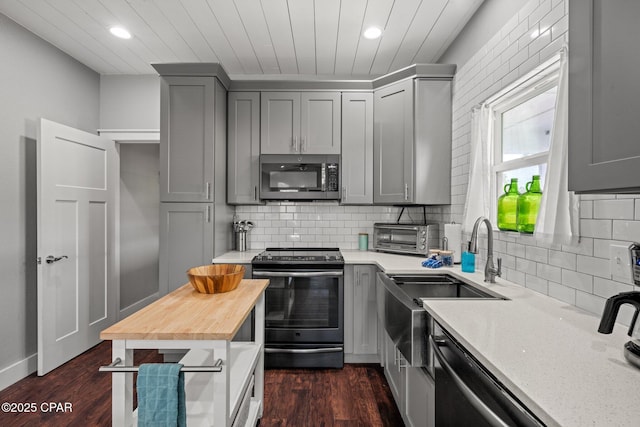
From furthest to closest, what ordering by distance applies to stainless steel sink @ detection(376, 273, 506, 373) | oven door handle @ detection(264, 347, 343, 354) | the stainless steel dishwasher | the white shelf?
oven door handle @ detection(264, 347, 343, 354), stainless steel sink @ detection(376, 273, 506, 373), the white shelf, the stainless steel dishwasher

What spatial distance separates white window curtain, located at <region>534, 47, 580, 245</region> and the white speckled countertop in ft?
1.05

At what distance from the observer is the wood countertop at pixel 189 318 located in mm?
1119

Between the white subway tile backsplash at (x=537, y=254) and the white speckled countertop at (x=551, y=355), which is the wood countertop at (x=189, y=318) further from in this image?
the white subway tile backsplash at (x=537, y=254)

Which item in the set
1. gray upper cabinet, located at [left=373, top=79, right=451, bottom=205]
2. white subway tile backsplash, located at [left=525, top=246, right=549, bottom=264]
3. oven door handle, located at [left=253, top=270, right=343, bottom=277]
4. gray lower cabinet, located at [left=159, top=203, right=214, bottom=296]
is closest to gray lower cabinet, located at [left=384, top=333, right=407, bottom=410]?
oven door handle, located at [left=253, top=270, right=343, bottom=277]

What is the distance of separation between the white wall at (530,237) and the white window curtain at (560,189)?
0.04 metres

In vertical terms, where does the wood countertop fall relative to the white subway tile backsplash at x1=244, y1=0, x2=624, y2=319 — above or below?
below

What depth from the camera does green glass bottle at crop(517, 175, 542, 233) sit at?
65.4 inches

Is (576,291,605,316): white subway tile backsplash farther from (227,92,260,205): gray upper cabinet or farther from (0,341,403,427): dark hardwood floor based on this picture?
(227,92,260,205): gray upper cabinet

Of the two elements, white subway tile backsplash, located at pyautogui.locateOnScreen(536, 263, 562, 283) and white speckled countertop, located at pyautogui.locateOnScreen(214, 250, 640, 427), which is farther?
white subway tile backsplash, located at pyautogui.locateOnScreen(536, 263, 562, 283)

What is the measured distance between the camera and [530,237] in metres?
1.72

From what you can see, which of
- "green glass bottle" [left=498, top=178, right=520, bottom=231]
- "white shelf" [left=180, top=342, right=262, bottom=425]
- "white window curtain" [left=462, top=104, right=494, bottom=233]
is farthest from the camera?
"white window curtain" [left=462, top=104, right=494, bottom=233]

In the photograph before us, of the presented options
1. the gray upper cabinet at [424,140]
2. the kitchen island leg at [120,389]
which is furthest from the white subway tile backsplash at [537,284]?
the kitchen island leg at [120,389]

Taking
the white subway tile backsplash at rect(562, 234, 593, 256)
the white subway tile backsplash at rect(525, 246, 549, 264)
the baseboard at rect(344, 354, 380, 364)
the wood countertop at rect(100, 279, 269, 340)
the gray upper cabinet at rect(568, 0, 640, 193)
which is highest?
the gray upper cabinet at rect(568, 0, 640, 193)

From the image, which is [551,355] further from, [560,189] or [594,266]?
[560,189]
